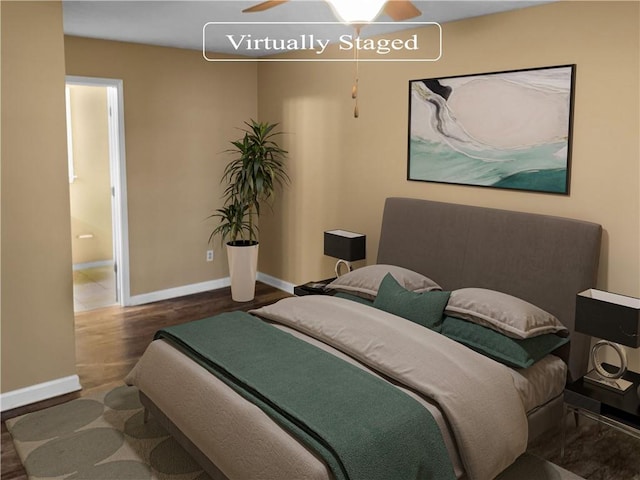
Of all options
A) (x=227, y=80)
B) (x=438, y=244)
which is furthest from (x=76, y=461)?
(x=227, y=80)

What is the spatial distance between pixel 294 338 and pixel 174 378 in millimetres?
652

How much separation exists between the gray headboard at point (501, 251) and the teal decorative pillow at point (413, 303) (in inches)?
18.6

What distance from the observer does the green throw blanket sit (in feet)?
6.86

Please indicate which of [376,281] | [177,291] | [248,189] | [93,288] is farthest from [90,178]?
[376,281]

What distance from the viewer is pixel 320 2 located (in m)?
3.37

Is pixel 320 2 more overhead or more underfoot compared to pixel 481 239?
more overhead

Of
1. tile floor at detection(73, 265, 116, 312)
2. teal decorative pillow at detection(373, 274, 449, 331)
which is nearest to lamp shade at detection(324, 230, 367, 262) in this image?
teal decorative pillow at detection(373, 274, 449, 331)

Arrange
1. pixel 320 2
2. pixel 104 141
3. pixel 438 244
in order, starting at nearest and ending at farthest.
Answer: pixel 320 2
pixel 438 244
pixel 104 141

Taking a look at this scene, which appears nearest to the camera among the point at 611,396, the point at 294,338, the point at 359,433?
the point at 359,433

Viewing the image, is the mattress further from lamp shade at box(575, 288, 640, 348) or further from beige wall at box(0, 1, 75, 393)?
beige wall at box(0, 1, 75, 393)

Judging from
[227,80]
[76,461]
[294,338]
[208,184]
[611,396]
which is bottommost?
[76,461]

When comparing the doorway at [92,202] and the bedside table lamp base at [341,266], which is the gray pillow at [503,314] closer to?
the bedside table lamp base at [341,266]

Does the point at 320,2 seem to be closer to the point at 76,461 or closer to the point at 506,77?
the point at 506,77

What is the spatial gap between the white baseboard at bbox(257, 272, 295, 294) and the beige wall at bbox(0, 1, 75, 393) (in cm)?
256
